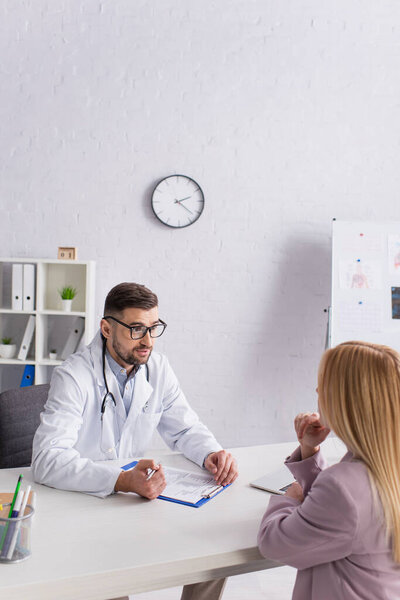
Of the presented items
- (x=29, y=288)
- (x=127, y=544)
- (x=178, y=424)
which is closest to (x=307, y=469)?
(x=127, y=544)

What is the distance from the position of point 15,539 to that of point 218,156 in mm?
2935

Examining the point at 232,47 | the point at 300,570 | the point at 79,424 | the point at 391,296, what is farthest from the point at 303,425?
the point at 232,47

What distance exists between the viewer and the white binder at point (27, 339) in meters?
3.43

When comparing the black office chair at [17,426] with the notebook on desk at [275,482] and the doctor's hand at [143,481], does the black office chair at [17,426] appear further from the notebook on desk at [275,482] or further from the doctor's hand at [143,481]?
the notebook on desk at [275,482]

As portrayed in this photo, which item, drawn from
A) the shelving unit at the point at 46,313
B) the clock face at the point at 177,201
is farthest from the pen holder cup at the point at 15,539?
the clock face at the point at 177,201

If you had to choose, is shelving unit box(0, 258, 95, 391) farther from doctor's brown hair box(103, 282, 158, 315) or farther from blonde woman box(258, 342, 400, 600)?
blonde woman box(258, 342, 400, 600)

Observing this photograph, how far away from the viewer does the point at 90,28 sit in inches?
141

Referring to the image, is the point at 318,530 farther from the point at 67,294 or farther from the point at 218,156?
the point at 218,156

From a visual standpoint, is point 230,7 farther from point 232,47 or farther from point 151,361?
point 151,361

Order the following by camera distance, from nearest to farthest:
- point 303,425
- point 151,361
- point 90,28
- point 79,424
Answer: point 303,425, point 79,424, point 151,361, point 90,28

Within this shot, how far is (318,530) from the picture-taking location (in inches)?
43.7

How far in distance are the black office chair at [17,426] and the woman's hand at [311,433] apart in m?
1.07

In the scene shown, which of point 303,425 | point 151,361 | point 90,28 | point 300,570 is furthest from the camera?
point 90,28

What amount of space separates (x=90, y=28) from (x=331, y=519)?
3450mm
